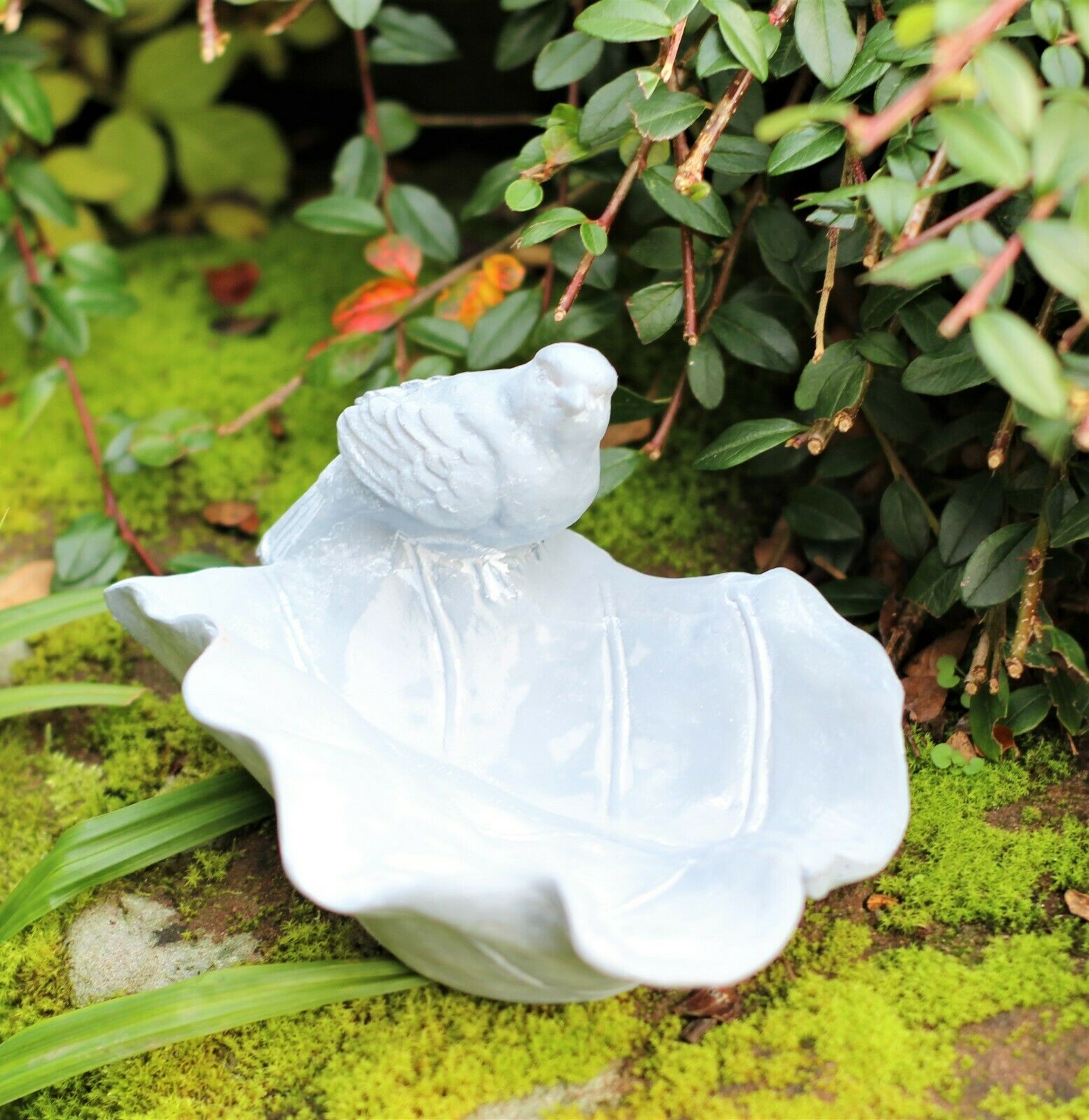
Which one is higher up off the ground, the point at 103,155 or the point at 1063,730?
the point at 103,155

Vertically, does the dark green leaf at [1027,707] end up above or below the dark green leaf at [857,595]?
below

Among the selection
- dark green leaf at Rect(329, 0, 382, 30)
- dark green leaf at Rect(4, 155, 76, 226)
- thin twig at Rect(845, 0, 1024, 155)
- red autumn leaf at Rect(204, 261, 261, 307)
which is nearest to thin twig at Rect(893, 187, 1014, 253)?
thin twig at Rect(845, 0, 1024, 155)

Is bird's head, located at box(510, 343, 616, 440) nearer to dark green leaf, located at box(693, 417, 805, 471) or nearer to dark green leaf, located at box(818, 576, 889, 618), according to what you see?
dark green leaf, located at box(693, 417, 805, 471)

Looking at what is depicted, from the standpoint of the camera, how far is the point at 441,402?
45.8 inches

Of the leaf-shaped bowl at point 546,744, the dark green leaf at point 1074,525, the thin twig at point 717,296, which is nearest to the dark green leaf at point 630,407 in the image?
the thin twig at point 717,296

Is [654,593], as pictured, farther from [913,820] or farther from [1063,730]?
[1063,730]

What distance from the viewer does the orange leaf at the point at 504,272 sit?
1.67 meters

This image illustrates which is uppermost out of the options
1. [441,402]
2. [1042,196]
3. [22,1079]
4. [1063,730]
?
[1042,196]

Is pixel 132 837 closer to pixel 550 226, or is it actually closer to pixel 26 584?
pixel 26 584

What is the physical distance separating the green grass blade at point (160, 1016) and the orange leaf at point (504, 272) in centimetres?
93

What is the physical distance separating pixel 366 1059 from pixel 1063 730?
857 millimetres

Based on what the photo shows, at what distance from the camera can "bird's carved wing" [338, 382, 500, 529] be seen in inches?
45.3

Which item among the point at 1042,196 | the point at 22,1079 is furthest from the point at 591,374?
the point at 22,1079

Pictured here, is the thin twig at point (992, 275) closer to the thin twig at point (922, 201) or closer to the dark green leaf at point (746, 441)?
the thin twig at point (922, 201)
